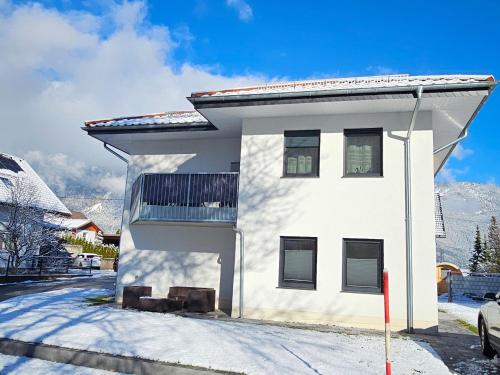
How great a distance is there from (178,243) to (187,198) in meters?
1.67

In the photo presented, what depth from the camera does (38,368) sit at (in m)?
6.02

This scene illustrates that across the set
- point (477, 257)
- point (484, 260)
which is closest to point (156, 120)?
point (484, 260)

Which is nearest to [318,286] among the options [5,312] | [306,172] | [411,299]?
[411,299]

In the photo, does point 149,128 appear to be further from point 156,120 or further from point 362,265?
point 362,265

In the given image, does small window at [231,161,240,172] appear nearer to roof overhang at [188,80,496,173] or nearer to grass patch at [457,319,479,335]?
roof overhang at [188,80,496,173]

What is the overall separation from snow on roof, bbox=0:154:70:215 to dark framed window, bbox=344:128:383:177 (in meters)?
22.3

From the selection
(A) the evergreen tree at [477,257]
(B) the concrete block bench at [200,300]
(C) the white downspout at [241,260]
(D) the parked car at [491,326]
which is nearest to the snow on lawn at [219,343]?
(D) the parked car at [491,326]

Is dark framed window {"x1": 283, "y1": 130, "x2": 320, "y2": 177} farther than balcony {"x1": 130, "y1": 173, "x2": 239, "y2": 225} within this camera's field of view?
No

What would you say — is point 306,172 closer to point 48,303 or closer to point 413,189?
point 413,189

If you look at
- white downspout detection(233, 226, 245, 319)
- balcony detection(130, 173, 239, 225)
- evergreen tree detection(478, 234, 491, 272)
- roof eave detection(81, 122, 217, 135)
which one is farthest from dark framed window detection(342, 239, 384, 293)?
evergreen tree detection(478, 234, 491, 272)

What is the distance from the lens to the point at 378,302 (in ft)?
32.5

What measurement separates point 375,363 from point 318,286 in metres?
3.96

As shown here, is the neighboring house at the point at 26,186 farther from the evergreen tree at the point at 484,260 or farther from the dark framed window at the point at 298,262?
the evergreen tree at the point at 484,260

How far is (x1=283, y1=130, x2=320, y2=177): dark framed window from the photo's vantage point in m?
11.2
